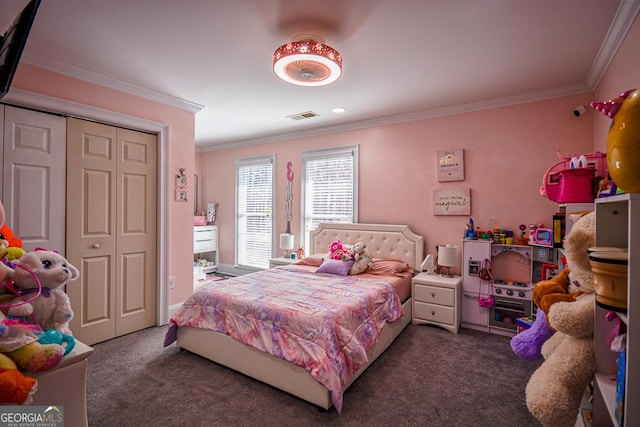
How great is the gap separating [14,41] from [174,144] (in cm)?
235

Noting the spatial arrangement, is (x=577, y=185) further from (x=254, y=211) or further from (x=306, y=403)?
(x=254, y=211)

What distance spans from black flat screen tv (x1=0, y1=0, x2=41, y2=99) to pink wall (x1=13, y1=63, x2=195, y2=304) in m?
1.63

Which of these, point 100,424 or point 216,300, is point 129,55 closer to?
point 216,300

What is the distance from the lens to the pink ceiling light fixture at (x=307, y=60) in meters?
2.15

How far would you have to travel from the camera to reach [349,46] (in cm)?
238

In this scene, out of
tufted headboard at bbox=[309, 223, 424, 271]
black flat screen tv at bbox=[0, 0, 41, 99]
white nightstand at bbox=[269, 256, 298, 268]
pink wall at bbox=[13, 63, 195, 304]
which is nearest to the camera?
black flat screen tv at bbox=[0, 0, 41, 99]

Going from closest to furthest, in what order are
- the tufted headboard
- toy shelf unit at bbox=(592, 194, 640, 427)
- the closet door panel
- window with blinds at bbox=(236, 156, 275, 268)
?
1. toy shelf unit at bbox=(592, 194, 640, 427)
2. the closet door panel
3. the tufted headboard
4. window with blinds at bbox=(236, 156, 275, 268)

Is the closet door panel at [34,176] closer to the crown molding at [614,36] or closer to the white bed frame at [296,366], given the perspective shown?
the white bed frame at [296,366]

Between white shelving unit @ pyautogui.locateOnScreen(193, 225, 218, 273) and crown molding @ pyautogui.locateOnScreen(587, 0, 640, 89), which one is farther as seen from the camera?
white shelving unit @ pyautogui.locateOnScreen(193, 225, 218, 273)

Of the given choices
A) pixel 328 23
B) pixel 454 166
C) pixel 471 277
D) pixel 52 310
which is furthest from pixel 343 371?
pixel 454 166

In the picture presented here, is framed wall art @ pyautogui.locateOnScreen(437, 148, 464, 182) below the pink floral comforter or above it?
above

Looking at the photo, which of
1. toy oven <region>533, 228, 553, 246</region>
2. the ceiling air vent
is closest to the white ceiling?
the ceiling air vent

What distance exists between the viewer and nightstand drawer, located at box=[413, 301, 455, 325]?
334cm

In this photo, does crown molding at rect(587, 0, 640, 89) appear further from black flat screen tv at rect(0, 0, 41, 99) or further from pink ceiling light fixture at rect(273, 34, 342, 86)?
black flat screen tv at rect(0, 0, 41, 99)
